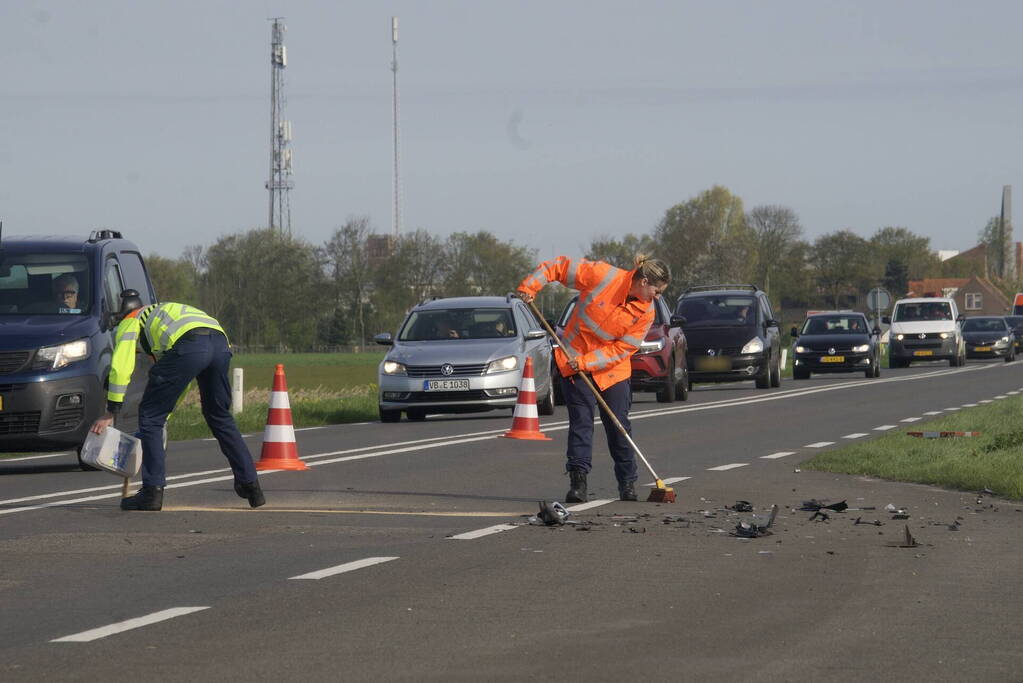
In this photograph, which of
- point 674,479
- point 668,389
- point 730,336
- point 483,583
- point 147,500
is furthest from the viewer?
point 730,336

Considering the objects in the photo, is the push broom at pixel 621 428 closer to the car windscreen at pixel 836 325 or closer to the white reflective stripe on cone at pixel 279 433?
the white reflective stripe on cone at pixel 279 433

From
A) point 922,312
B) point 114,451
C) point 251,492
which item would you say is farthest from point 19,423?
point 922,312

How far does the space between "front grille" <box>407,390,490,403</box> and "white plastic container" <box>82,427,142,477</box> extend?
11039 mm

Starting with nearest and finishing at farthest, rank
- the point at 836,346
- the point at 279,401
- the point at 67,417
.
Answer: the point at 67,417, the point at 279,401, the point at 836,346

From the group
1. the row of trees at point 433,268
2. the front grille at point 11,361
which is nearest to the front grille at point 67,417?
the front grille at point 11,361

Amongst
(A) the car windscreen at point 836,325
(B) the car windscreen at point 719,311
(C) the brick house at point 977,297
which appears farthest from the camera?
(C) the brick house at point 977,297

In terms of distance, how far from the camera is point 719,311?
3378cm

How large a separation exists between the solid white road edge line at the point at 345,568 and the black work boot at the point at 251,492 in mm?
2665

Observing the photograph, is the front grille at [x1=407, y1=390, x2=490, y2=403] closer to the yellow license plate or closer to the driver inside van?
the driver inside van

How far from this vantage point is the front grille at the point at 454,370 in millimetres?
22578

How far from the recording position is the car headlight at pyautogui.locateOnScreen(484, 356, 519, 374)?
22641 millimetres

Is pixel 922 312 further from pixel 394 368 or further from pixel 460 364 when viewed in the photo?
pixel 394 368

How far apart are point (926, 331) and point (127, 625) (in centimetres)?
4511

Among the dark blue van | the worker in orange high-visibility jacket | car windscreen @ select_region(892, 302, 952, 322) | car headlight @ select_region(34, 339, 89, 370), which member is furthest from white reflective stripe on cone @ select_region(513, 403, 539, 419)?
car windscreen @ select_region(892, 302, 952, 322)
